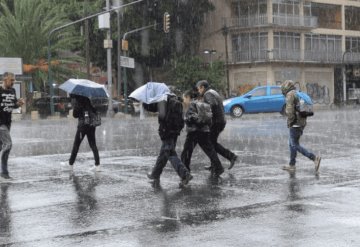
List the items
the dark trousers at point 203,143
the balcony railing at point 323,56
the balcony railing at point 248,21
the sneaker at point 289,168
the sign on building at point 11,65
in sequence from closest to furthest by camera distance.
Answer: the dark trousers at point 203,143
the sneaker at point 289,168
the sign on building at point 11,65
the balcony railing at point 248,21
the balcony railing at point 323,56

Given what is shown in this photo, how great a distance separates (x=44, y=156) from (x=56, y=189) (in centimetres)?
498

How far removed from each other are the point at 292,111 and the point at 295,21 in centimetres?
4693

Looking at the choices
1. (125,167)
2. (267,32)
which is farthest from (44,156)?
(267,32)

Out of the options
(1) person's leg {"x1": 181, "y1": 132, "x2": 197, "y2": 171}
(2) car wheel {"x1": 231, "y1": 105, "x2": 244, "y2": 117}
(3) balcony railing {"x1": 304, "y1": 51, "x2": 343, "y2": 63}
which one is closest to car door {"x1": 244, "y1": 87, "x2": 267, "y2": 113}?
(2) car wheel {"x1": 231, "y1": 105, "x2": 244, "y2": 117}

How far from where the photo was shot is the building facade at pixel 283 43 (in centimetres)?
5491

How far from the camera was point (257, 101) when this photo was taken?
34.1 m

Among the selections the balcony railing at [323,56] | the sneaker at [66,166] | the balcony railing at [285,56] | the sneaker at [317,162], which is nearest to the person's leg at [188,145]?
the sneaker at [317,162]

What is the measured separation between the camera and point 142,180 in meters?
10.2

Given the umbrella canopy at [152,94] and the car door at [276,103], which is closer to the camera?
the umbrella canopy at [152,94]

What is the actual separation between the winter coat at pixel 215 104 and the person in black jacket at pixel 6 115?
3.23 metres

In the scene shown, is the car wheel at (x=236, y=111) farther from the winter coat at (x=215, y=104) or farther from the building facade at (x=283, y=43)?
the winter coat at (x=215, y=104)

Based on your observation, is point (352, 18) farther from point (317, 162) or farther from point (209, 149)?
point (209, 149)

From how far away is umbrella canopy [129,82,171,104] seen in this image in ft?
31.6

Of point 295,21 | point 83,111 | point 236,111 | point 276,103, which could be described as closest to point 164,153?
point 83,111
